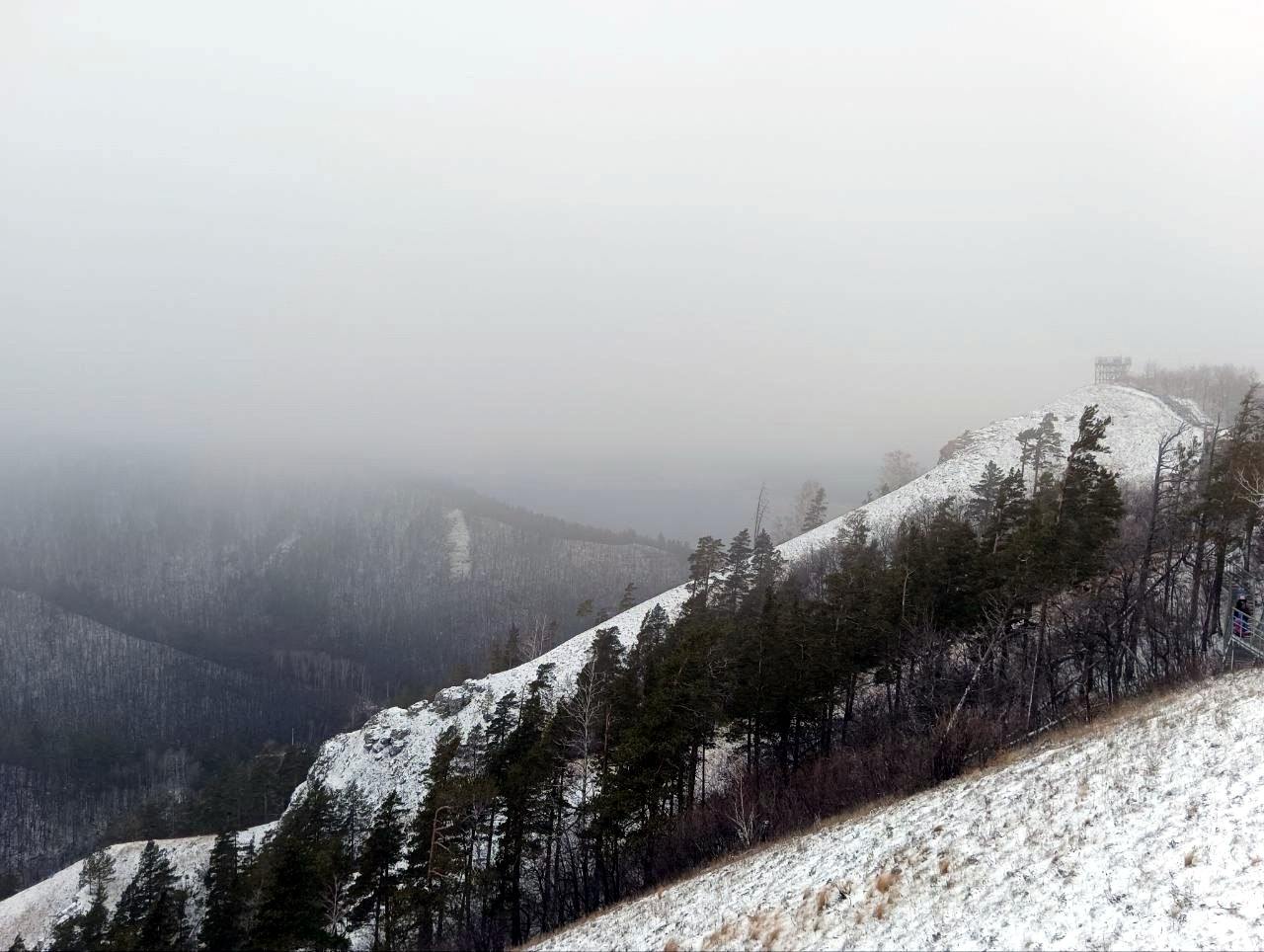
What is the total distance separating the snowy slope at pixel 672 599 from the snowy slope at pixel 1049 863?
35207 millimetres

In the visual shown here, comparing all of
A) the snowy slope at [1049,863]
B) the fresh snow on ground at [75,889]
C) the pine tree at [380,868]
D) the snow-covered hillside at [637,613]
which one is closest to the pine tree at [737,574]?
the snow-covered hillside at [637,613]

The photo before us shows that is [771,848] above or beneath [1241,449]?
beneath

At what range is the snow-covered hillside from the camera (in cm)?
5234

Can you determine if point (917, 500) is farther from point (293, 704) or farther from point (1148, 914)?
point (293, 704)

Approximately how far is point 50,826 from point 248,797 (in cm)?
9559

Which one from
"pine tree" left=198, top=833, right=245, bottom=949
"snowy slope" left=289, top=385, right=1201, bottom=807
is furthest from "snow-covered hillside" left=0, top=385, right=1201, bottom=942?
"pine tree" left=198, top=833, right=245, bottom=949

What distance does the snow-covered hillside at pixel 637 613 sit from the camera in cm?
5234

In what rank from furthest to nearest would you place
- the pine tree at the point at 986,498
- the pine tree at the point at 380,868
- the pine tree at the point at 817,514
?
1. the pine tree at the point at 817,514
2. the pine tree at the point at 986,498
3. the pine tree at the point at 380,868

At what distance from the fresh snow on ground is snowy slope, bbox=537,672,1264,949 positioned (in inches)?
2076

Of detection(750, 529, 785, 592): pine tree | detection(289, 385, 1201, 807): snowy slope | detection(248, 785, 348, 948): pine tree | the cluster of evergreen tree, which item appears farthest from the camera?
detection(750, 529, 785, 592): pine tree

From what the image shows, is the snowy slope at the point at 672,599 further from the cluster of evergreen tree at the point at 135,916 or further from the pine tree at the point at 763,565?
the cluster of evergreen tree at the point at 135,916

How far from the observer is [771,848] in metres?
17.5

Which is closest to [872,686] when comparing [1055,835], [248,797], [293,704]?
[1055,835]

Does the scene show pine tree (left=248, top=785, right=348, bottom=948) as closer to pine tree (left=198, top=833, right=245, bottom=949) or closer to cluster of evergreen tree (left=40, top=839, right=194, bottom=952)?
pine tree (left=198, top=833, right=245, bottom=949)
